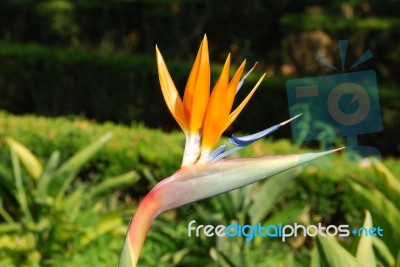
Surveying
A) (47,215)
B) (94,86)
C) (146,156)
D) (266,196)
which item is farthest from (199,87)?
(94,86)

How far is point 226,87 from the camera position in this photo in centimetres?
139

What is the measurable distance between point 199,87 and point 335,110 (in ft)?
13.7

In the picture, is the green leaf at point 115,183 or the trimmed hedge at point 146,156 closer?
the green leaf at point 115,183

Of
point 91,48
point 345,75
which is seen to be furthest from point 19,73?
point 345,75

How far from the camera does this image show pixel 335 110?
5.48 meters

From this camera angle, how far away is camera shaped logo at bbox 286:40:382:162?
457 centimetres

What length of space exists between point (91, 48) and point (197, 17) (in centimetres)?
139

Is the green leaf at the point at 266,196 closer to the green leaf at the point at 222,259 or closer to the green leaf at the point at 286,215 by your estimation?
the green leaf at the point at 286,215

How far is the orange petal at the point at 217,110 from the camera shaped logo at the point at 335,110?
247 cm

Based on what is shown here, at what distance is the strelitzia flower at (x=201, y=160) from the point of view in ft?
4.57

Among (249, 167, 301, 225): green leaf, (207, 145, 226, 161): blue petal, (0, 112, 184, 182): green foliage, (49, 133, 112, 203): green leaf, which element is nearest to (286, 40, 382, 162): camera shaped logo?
(249, 167, 301, 225): green leaf

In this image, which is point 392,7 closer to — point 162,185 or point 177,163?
point 177,163

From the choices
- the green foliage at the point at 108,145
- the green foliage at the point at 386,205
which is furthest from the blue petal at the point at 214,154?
the green foliage at the point at 108,145

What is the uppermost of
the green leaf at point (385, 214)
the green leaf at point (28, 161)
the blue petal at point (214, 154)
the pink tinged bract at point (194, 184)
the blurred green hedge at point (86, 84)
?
the blurred green hedge at point (86, 84)
